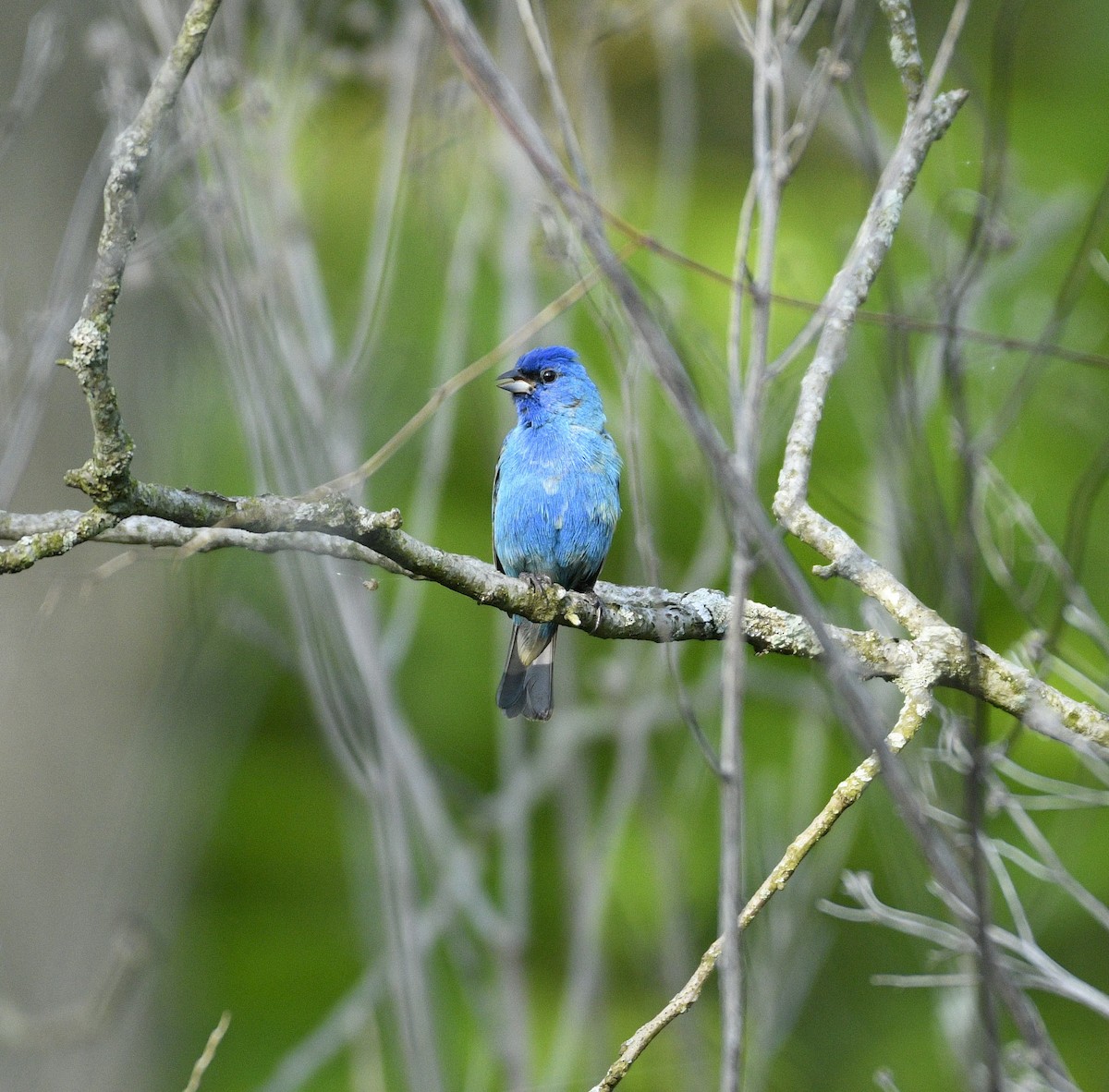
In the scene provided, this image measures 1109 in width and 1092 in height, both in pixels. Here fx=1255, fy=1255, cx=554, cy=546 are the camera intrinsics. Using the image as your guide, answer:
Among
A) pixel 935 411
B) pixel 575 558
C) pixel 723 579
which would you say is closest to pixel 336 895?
pixel 723 579

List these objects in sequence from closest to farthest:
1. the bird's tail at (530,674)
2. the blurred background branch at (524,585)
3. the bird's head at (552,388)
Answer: the blurred background branch at (524,585) < the bird's tail at (530,674) < the bird's head at (552,388)

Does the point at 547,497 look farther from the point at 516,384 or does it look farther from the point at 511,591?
the point at 511,591

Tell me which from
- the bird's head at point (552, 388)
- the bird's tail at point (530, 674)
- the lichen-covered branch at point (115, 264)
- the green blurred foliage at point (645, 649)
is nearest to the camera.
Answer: the lichen-covered branch at point (115, 264)

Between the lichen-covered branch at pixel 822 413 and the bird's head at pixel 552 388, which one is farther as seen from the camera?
the bird's head at pixel 552 388

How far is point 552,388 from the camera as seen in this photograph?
4.64 m

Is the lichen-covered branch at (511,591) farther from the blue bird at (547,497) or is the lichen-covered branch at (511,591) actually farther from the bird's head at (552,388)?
the bird's head at (552,388)

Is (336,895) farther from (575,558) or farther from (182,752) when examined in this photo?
(575,558)

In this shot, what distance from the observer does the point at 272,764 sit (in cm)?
1101

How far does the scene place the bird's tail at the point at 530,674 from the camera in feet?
14.7

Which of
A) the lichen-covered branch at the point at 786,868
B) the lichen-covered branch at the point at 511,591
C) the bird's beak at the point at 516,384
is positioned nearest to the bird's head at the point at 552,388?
the bird's beak at the point at 516,384

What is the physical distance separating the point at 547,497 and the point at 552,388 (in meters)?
0.51

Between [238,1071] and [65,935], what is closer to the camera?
[65,935]

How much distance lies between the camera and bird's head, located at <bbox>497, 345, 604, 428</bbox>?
4598mm

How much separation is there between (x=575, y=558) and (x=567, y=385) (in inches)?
27.7
